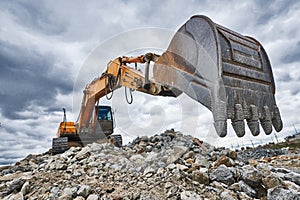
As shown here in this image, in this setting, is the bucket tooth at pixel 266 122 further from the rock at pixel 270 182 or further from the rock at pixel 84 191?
the rock at pixel 84 191

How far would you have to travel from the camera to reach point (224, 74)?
240 cm

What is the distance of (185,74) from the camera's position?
9.31 feet

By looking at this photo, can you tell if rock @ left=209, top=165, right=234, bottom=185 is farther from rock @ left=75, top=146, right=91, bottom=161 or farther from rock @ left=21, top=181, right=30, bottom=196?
rock @ left=21, top=181, right=30, bottom=196

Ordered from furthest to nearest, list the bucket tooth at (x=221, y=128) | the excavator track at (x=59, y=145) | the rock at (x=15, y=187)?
the excavator track at (x=59, y=145), the rock at (x=15, y=187), the bucket tooth at (x=221, y=128)

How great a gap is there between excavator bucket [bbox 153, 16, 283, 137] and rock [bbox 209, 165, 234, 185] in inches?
25.4

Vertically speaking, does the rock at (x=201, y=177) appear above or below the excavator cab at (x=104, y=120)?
below

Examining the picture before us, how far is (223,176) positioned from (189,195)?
0.65 meters

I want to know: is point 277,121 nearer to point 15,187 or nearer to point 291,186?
point 291,186

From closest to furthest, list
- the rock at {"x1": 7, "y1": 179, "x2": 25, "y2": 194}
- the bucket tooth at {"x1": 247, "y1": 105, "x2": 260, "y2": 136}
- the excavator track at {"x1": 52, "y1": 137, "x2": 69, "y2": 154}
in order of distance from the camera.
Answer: the bucket tooth at {"x1": 247, "y1": 105, "x2": 260, "y2": 136}, the rock at {"x1": 7, "y1": 179, "x2": 25, "y2": 194}, the excavator track at {"x1": 52, "y1": 137, "x2": 69, "y2": 154}

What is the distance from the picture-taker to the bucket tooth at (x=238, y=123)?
2.29 metres

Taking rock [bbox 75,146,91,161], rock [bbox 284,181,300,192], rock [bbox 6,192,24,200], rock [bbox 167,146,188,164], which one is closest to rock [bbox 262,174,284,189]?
rock [bbox 284,181,300,192]

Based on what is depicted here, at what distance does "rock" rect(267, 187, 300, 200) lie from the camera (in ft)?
7.48

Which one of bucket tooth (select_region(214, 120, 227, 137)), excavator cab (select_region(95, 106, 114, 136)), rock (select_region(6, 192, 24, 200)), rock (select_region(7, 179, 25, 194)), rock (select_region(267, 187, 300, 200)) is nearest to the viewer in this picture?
bucket tooth (select_region(214, 120, 227, 137))

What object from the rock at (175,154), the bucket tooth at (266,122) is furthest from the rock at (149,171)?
the bucket tooth at (266,122)
